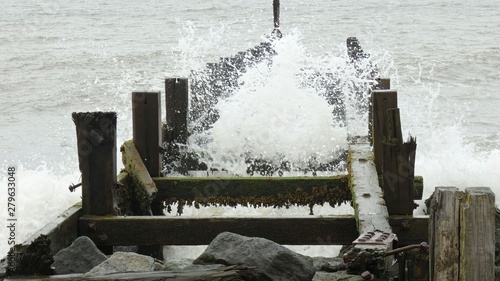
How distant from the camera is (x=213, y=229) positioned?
6.72m

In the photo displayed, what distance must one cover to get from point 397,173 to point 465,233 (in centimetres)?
225

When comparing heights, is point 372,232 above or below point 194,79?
below

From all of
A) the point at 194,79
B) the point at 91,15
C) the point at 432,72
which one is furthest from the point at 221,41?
the point at 194,79

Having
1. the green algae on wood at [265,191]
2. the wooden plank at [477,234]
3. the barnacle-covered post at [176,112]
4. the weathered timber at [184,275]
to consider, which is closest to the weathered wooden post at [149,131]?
the green algae on wood at [265,191]

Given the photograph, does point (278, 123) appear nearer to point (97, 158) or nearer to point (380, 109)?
point (380, 109)

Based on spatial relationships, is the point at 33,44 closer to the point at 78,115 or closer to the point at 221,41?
the point at 221,41

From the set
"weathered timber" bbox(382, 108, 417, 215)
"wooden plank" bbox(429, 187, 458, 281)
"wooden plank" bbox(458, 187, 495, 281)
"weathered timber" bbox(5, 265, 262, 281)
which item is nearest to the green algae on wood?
"weathered timber" bbox(382, 108, 417, 215)

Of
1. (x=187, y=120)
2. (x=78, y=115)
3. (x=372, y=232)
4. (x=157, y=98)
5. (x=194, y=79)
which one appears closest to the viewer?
(x=372, y=232)

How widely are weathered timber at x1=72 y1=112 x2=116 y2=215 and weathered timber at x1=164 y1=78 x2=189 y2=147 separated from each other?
2771mm

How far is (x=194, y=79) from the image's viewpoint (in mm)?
12180

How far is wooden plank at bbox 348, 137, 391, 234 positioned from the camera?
20.3 feet

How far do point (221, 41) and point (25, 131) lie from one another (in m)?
11.9

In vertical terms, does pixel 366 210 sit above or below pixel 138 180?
below

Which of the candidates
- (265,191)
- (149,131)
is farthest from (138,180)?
(265,191)
